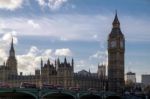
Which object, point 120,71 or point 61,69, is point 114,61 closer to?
point 120,71

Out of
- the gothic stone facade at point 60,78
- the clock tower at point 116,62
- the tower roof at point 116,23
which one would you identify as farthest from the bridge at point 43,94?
the tower roof at point 116,23

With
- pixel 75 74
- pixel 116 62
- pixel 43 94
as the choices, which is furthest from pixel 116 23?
pixel 43 94

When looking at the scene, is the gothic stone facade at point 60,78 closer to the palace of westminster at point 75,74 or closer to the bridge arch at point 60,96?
the palace of westminster at point 75,74

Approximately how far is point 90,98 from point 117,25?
62.0 meters

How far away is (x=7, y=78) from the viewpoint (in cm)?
17975

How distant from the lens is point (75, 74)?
163 meters

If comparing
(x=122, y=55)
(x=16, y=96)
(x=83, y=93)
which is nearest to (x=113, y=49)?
(x=122, y=55)

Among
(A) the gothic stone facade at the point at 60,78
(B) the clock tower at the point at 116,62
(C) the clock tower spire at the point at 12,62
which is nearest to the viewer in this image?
(A) the gothic stone facade at the point at 60,78

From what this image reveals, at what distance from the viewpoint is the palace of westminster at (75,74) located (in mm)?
156125

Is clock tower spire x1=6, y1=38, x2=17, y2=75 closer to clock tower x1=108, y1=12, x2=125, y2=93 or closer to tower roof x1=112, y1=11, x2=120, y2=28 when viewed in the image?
clock tower x1=108, y1=12, x2=125, y2=93

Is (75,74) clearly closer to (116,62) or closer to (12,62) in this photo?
(116,62)

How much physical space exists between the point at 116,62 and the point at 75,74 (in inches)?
787

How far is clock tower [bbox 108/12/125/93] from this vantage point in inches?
6895

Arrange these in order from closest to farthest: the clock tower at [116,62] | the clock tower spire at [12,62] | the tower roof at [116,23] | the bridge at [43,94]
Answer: the bridge at [43,94] < the clock tower at [116,62] < the tower roof at [116,23] < the clock tower spire at [12,62]
